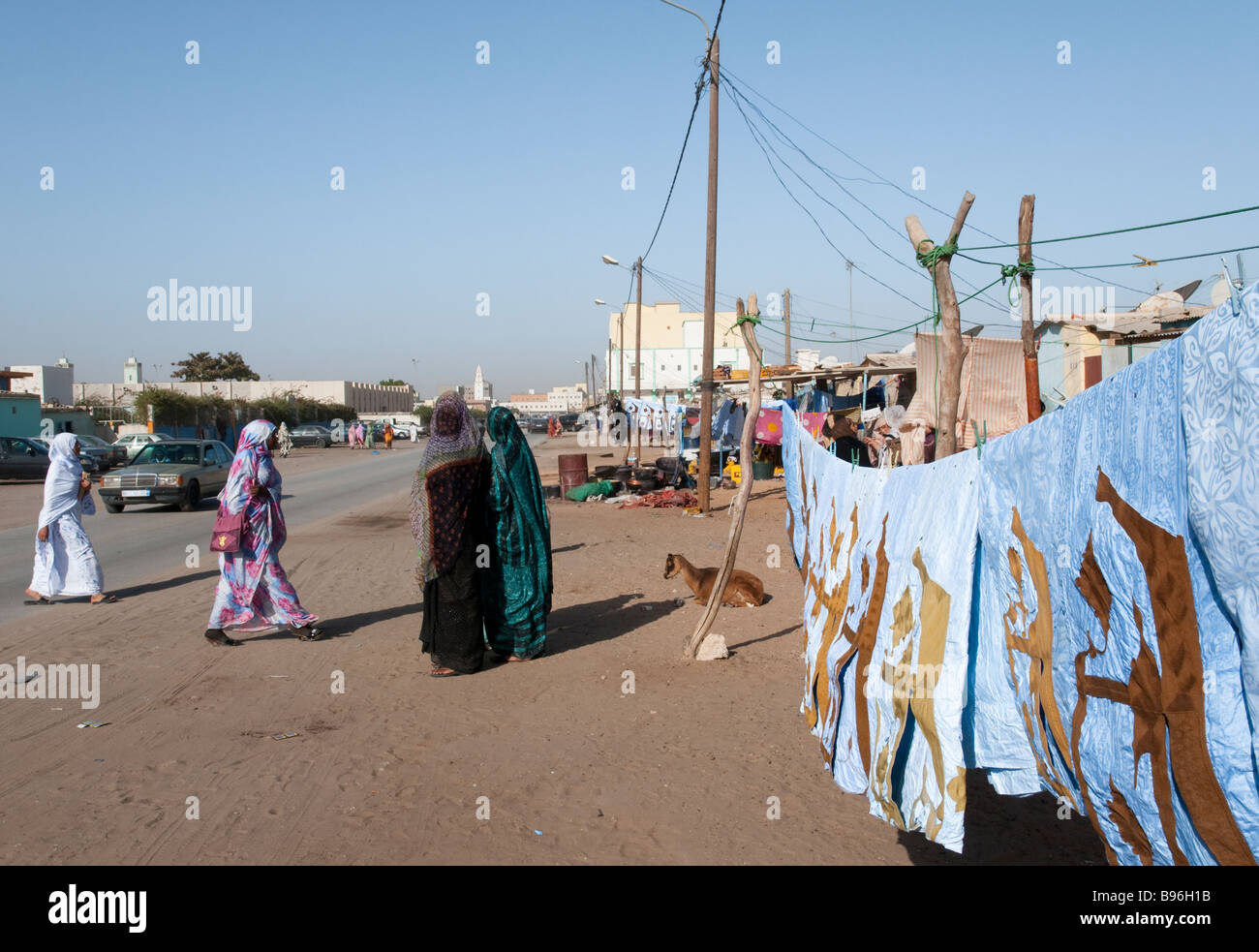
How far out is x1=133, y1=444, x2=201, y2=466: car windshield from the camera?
2009 cm

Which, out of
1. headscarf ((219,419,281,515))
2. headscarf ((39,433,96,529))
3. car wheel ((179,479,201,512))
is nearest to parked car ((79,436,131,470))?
car wheel ((179,479,201,512))

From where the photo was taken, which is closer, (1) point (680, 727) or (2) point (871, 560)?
(2) point (871, 560)

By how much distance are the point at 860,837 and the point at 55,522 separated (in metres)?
8.61

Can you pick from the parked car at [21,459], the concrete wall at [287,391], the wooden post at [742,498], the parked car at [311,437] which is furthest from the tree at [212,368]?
the wooden post at [742,498]

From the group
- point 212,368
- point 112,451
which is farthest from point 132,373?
point 112,451

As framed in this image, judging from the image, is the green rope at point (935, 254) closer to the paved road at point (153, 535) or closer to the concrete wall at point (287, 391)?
the paved road at point (153, 535)

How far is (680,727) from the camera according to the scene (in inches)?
Result: 215

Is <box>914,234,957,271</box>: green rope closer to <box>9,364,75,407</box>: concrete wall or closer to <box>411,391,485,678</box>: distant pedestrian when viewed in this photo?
<box>411,391,485,678</box>: distant pedestrian

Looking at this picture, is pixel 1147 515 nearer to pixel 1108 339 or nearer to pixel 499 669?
pixel 499 669

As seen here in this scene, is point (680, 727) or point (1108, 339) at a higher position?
point (1108, 339)

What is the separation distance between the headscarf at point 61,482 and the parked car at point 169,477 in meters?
9.45

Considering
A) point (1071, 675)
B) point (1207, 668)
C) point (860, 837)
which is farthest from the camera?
point (860, 837)
